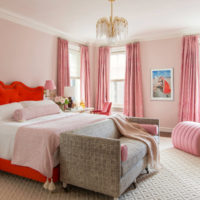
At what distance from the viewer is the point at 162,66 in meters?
5.94

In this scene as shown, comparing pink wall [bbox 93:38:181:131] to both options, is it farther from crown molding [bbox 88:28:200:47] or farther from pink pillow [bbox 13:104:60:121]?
pink pillow [bbox 13:104:60:121]

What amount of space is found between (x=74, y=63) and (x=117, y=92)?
1696 mm

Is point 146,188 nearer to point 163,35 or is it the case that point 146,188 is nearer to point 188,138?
point 188,138

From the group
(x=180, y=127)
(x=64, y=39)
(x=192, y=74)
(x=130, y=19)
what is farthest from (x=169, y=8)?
(x=64, y=39)

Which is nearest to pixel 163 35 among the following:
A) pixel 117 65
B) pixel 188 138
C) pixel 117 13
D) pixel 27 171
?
pixel 117 65

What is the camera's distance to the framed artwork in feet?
19.1

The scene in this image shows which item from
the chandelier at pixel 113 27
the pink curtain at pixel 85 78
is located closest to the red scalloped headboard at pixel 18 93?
the pink curtain at pixel 85 78

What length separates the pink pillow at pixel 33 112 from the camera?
3.36 m

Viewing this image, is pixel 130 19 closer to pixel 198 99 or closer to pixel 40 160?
pixel 198 99

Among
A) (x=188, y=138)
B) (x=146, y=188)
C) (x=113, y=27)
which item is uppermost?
(x=113, y=27)

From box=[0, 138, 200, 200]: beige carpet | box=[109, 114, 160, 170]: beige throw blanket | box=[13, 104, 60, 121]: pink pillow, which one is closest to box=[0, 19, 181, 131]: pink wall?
box=[13, 104, 60, 121]: pink pillow

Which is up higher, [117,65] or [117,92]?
[117,65]

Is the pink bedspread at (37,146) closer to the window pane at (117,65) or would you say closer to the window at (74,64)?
the window at (74,64)

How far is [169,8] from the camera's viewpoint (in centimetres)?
410
